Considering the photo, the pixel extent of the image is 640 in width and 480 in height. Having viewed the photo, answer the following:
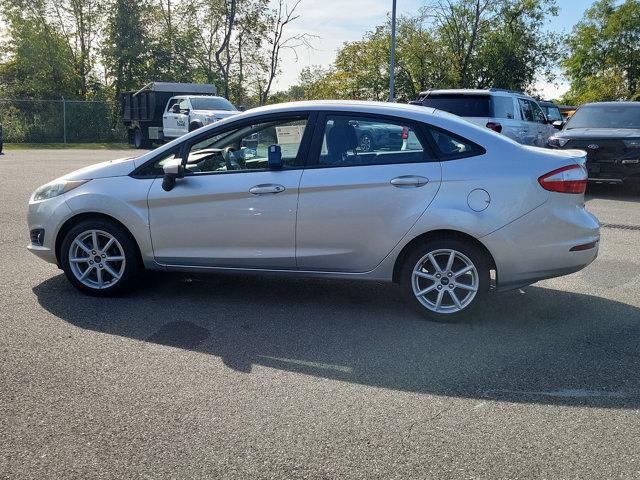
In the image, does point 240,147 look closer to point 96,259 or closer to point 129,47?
point 96,259

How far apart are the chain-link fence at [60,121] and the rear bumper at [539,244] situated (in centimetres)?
3030

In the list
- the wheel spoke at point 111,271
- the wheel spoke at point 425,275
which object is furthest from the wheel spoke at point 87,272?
the wheel spoke at point 425,275

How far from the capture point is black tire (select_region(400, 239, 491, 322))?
16.7 feet

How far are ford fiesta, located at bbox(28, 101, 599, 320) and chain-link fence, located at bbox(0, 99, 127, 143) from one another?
28.3 m

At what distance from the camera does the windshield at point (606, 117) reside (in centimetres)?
1358

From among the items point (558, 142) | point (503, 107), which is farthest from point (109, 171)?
point (503, 107)

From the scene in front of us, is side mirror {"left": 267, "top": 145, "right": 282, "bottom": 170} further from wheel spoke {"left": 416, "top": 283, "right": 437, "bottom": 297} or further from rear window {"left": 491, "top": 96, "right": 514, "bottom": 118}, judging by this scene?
rear window {"left": 491, "top": 96, "right": 514, "bottom": 118}

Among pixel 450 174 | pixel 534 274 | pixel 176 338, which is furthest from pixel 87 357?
pixel 534 274

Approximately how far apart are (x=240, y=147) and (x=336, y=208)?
1.07 meters

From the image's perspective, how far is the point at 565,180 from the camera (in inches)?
199

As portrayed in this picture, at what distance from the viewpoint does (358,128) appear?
5348mm

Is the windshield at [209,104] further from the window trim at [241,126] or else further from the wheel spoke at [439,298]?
the wheel spoke at [439,298]

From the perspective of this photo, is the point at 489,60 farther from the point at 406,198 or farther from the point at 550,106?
the point at 406,198

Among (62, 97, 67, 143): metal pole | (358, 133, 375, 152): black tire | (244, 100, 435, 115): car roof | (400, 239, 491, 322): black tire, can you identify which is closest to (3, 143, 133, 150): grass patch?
(62, 97, 67, 143): metal pole
